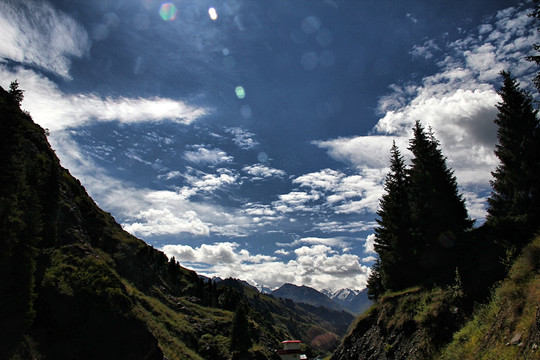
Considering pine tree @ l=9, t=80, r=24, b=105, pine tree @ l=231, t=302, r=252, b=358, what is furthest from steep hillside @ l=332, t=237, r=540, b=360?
pine tree @ l=231, t=302, r=252, b=358

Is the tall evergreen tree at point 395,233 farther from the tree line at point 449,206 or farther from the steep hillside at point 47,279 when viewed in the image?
the steep hillside at point 47,279

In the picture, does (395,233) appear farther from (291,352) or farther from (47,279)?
(291,352)

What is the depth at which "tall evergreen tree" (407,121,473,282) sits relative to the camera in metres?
24.6

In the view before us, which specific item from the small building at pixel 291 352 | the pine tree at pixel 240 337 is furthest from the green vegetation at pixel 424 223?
the small building at pixel 291 352

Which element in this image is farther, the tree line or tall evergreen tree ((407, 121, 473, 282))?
tall evergreen tree ((407, 121, 473, 282))

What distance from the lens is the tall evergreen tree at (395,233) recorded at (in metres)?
26.9

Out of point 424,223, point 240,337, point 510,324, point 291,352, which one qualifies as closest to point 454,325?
point 510,324

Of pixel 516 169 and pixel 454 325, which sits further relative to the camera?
pixel 516 169

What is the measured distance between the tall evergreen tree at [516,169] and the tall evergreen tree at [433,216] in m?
3.30

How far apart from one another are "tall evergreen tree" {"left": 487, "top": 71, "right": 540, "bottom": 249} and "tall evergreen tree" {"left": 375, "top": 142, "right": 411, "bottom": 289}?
7350 mm

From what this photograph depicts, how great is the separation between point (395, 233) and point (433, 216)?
12.2ft

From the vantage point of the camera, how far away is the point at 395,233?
91.5 ft

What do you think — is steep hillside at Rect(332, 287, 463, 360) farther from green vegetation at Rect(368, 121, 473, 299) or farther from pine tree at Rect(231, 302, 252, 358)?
pine tree at Rect(231, 302, 252, 358)

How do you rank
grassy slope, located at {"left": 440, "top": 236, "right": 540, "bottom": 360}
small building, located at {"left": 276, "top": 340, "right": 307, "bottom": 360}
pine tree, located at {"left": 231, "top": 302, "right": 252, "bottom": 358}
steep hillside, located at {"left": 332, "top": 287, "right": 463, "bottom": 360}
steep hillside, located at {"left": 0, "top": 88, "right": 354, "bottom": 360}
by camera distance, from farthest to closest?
1. small building, located at {"left": 276, "top": 340, "right": 307, "bottom": 360}
2. pine tree, located at {"left": 231, "top": 302, "right": 252, "bottom": 358}
3. steep hillside, located at {"left": 0, "top": 88, "right": 354, "bottom": 360}
4. steep hillside, located at {"left": 332, "top": 287, "right": 463, "bottom": 360}
5. grassy slope, located at {"left": 440, "top": 236, "right": 540, "bottom": 360}
